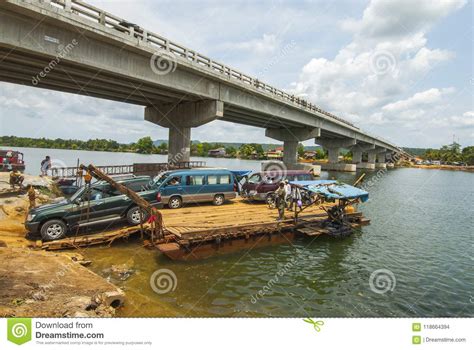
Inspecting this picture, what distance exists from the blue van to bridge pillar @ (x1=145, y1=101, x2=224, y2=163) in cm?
1335

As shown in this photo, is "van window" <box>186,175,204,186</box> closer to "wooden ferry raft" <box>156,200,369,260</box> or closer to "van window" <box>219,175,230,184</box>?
"van window" <box>219,175,230,184</box>

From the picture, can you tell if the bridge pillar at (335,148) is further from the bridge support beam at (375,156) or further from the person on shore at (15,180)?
the person on shore at (15,180)

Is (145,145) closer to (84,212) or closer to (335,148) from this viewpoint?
(335,148)

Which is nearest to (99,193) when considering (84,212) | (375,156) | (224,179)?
(84,212)

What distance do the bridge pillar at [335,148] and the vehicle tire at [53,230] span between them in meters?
71.7

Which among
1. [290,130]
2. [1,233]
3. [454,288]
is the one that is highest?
[290,130]

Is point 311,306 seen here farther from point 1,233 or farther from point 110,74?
point 110,74

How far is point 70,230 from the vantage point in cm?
1200

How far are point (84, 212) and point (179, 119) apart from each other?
843 inches

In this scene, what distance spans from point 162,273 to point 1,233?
7.45 meters

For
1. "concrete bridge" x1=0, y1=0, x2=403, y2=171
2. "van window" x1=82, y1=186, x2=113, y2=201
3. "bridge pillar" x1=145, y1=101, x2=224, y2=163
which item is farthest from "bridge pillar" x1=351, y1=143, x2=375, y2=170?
"van window" x1=82, y1=186, x2=113, y2=201

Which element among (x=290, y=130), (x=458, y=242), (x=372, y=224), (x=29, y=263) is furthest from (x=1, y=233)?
(x=290, y=130)

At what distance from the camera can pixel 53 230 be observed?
451 inches

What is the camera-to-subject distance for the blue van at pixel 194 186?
16125 millimetres
